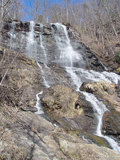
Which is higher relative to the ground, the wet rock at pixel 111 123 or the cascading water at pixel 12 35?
the cascading water at pixel 12 35

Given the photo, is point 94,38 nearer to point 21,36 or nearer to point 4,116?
point 21,36

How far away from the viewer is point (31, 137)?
3.36 metres

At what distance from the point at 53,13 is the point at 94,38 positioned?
17.5 metres

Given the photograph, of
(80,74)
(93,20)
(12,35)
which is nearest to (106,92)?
(80,74)

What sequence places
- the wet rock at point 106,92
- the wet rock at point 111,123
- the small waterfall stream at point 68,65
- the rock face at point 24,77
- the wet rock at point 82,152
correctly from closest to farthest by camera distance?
the wet rock at point 82,152 → the wet rock at point 111,123 → the rock face at point 24,77 → the small waterfall stream at point 68,65 → the wet rock at point 106,92

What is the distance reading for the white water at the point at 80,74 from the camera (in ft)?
26.1

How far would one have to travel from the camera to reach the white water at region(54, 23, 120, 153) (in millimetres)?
7957

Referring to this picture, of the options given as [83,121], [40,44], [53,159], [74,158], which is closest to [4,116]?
[53,159]

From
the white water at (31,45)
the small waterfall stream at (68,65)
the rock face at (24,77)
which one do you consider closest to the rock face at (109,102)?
the small waterfall stream at (68,65)

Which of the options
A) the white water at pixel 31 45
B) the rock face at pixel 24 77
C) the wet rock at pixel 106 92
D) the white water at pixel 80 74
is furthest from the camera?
the white water at pixel 31 45

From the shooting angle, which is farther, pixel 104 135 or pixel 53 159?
pixel 104 135

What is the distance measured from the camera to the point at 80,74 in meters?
14.8

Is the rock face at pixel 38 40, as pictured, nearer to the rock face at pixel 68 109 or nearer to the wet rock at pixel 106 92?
the wet rock at pixel 106 92

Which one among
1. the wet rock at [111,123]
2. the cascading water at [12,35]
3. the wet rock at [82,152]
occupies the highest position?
the cascading water at [12,35]
